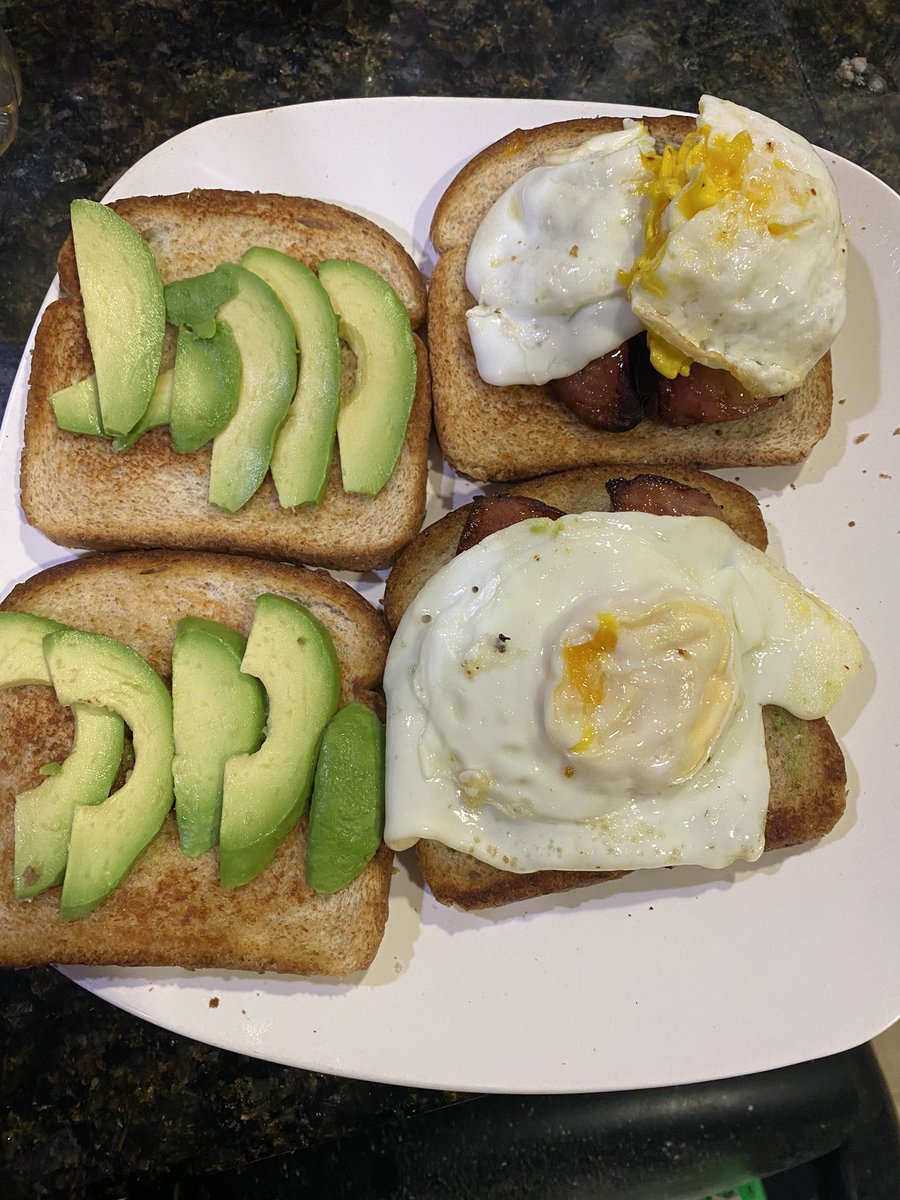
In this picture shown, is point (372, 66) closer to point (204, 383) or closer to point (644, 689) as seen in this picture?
point (204, 383)

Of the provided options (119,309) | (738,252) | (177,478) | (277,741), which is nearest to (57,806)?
(277,741)

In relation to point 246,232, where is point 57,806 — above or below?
below

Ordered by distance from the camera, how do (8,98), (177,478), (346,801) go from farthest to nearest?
(8,98), (177,478), (346,801)

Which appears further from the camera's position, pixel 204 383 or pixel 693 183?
pixel 204 383

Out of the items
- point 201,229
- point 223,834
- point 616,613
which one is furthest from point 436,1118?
point 201,229

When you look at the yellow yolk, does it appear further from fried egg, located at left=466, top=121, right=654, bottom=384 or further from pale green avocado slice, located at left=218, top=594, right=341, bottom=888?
fried egg, located at left=466, top=121, right=654, bottom=384

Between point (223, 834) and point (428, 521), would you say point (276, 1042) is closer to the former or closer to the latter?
point (223, 834)
